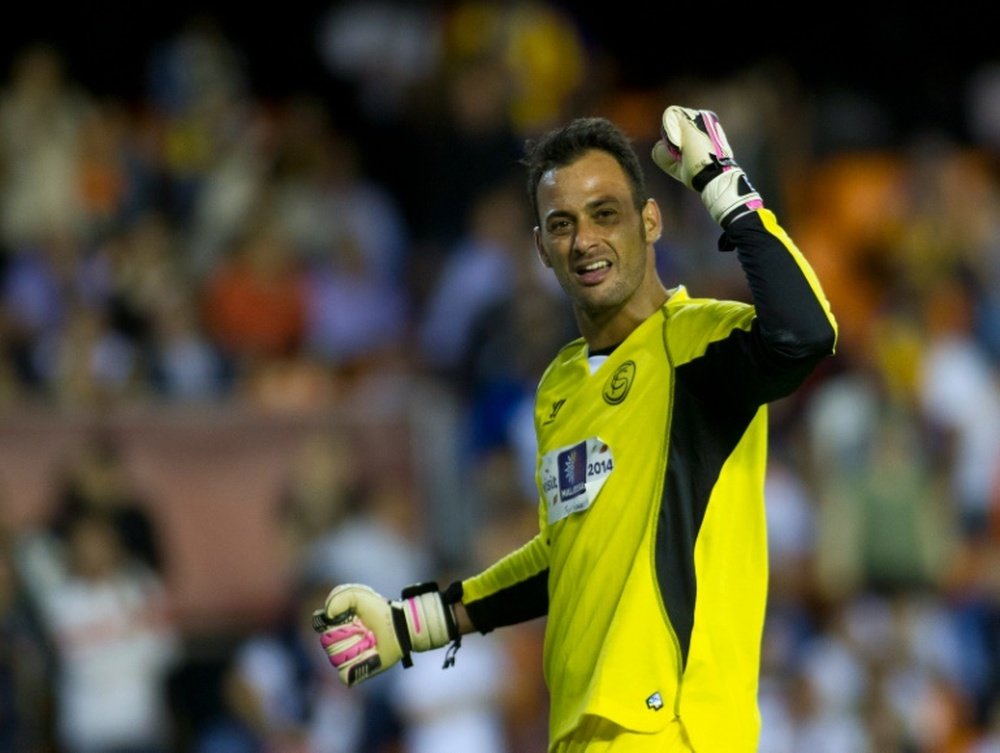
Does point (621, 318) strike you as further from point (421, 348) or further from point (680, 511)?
point (421, 348)

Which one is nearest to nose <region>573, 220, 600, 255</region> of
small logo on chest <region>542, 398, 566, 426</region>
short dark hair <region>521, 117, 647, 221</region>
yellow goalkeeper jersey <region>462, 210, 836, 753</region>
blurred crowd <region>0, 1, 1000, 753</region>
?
short dark hair <region>521, 117, 647, 221</region>

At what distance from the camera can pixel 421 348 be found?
11.3m

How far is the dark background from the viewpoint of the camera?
1321 centimetres

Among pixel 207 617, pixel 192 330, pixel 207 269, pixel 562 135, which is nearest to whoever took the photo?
pixel 562 135

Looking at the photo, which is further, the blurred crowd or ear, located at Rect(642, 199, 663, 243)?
the blurred crowd

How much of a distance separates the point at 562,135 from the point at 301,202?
7586 millimetres

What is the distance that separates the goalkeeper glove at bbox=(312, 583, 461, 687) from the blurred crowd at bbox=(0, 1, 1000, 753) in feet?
13.9

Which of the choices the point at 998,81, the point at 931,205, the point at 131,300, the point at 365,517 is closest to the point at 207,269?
the point at 131,300

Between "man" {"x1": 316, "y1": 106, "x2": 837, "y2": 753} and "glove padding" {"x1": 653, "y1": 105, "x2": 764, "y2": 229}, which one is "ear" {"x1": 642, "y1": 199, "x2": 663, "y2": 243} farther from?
"glove padding" {"x1": 653, "y1": 105, "x2": 764, "y2": 229}

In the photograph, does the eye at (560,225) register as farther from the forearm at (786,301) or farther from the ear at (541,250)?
the forearm at (786,301)

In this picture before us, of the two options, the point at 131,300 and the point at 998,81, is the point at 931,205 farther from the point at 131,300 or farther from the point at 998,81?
the point at 131,300

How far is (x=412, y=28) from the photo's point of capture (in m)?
13.0

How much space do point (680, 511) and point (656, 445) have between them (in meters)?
0.16

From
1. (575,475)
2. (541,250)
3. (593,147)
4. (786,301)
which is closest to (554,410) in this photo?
(575,475)
